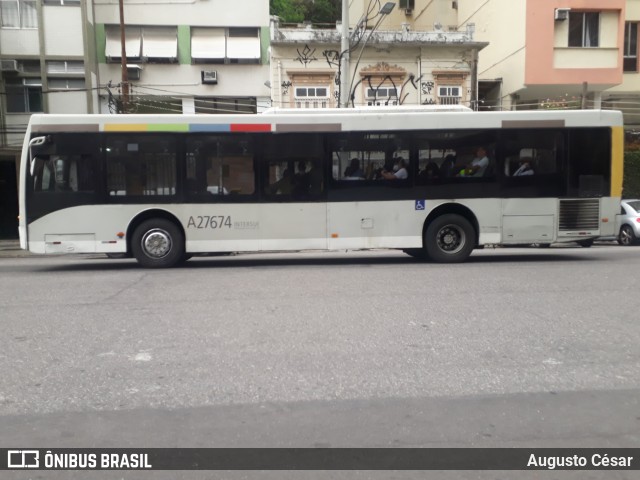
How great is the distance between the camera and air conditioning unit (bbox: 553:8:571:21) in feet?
84.8

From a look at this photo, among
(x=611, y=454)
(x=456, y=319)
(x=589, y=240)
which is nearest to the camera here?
(x=611, y=454)

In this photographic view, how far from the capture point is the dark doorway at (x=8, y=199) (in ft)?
82.8

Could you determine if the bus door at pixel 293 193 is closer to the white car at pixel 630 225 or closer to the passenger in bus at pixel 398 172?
the passenger in bus at pixel 398 172

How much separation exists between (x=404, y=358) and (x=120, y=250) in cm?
742

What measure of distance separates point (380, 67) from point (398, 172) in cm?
1637

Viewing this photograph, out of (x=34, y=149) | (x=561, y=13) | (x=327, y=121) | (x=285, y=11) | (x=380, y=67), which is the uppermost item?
(x=285, y=11)

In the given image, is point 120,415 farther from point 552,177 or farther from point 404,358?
point 552,177

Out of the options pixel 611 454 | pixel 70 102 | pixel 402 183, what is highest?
pixel 70 102

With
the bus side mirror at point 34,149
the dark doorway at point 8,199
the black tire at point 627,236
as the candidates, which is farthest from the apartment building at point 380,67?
the bus side mirror at point 34,149

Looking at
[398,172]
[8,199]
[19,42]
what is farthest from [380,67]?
[8,199]

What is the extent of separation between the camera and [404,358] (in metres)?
5.55

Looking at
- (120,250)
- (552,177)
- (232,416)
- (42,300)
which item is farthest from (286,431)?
(552,177)

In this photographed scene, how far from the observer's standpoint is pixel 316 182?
11703 millimetres

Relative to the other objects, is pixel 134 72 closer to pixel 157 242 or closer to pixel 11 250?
pixel 11 250
